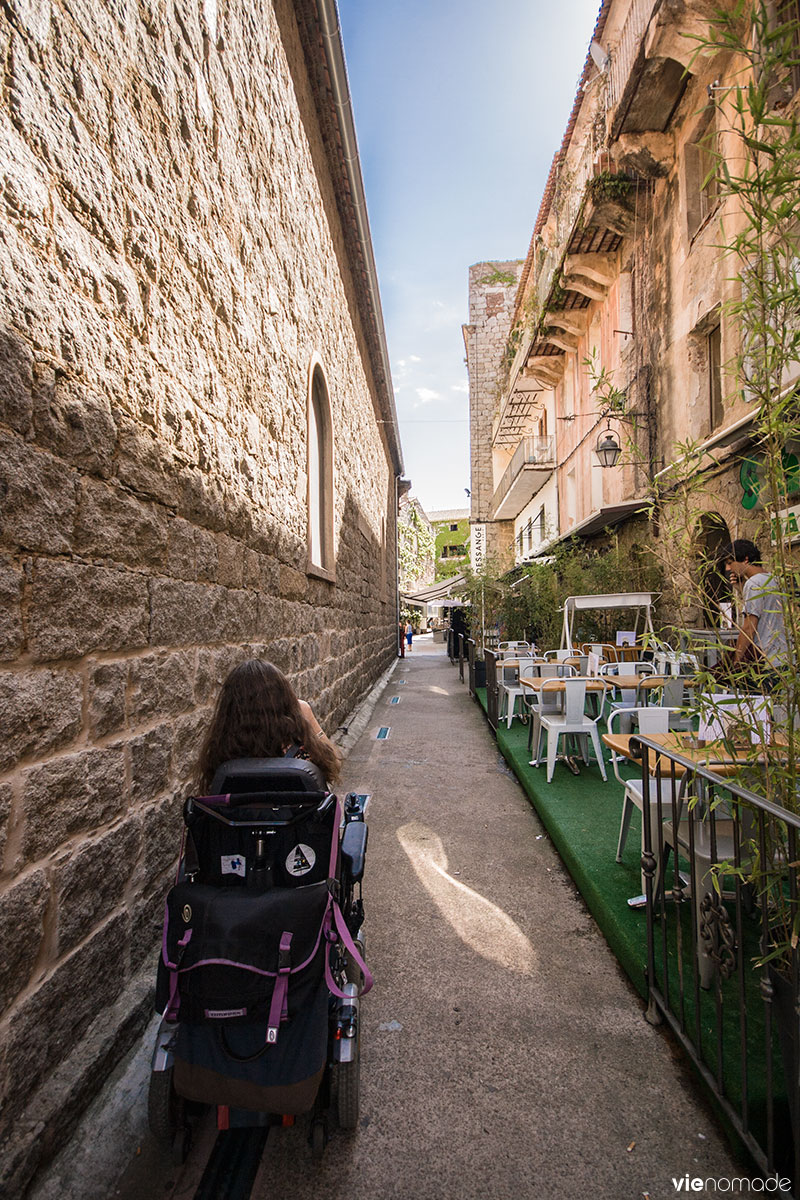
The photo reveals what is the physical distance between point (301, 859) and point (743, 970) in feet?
4.28

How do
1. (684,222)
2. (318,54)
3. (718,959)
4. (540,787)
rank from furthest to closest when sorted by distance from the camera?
1. (684,222)
2. (318,54)
3. (540,787)
4. (718,959)

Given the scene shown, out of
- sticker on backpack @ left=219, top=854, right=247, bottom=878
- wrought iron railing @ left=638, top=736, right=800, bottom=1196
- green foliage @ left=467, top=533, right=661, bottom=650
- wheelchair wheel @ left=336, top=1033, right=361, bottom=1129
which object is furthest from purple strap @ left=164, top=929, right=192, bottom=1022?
green foliage @ left=467, top=533, right=661, bottom=650

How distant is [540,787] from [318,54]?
6901 mm

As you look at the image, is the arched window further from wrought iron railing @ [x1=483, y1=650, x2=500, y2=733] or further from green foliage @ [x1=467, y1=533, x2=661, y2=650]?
green foliage @ [x1=467, y1=533, x2=661, y2=650]

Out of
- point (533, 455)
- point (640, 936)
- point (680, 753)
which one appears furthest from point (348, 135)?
point (533, 455)

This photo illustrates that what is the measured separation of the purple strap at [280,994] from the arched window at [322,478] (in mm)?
4824

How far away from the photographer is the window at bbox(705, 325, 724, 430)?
28.9ft

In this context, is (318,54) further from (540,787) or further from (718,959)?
(718,959)

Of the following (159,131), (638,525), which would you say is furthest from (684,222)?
(159,131)

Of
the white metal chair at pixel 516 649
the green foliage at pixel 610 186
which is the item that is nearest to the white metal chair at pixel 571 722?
the white metal chair at pixel 516 649

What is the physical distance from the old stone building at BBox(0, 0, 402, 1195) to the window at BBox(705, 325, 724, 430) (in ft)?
23.4

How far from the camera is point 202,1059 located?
1.53m

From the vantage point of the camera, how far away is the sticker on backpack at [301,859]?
5.35ft

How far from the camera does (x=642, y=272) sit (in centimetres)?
1098
